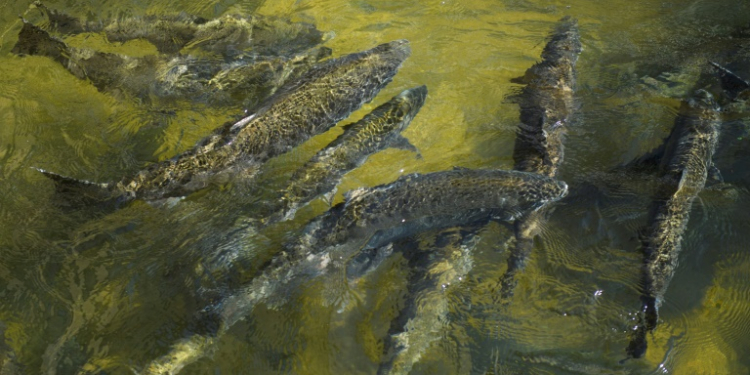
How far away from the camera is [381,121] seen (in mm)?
5859

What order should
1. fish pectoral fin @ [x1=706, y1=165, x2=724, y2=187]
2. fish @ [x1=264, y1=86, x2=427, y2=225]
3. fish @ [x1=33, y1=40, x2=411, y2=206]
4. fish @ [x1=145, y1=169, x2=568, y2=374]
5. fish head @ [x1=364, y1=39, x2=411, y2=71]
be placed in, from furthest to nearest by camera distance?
fish head @ [x1=364, y1=39, x2=411, y2=71]
fish pectoral fin @ [x1=706, y1=165, x2=724, y2=187]
fish @ [x1=264, y1=86, x2=427, y2=225]
fish @ [x1=33, y1=40, x2=411, y2=206]
fish @ [x1=145, y1=169, x2=568, y2=374]

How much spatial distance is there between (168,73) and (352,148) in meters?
2.39

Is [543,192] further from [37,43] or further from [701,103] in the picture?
[37,43]

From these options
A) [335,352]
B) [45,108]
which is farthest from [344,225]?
[45,108]

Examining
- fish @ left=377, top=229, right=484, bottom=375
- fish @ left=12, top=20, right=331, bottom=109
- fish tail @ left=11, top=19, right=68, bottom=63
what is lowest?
fish @ left=377, top=229, right=484, bottom=375

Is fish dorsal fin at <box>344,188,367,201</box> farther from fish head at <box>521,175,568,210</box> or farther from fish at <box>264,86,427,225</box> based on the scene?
fish head at <box>521,175,568,210</box>

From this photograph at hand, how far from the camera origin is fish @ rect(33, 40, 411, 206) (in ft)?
16.3

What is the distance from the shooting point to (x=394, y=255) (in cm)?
466

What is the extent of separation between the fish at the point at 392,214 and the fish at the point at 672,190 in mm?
925

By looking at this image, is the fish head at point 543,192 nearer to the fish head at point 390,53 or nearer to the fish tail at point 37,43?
the fish head at point 390,53

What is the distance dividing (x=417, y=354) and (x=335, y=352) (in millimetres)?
587

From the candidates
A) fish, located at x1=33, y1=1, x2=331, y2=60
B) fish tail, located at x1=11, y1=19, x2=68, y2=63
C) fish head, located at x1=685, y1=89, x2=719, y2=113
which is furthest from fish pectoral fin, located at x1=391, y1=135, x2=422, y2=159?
fish tail, located at x1=11, y1=19, x2=68, y2=63

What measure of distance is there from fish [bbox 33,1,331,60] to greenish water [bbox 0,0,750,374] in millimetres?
258

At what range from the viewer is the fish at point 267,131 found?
497cm
